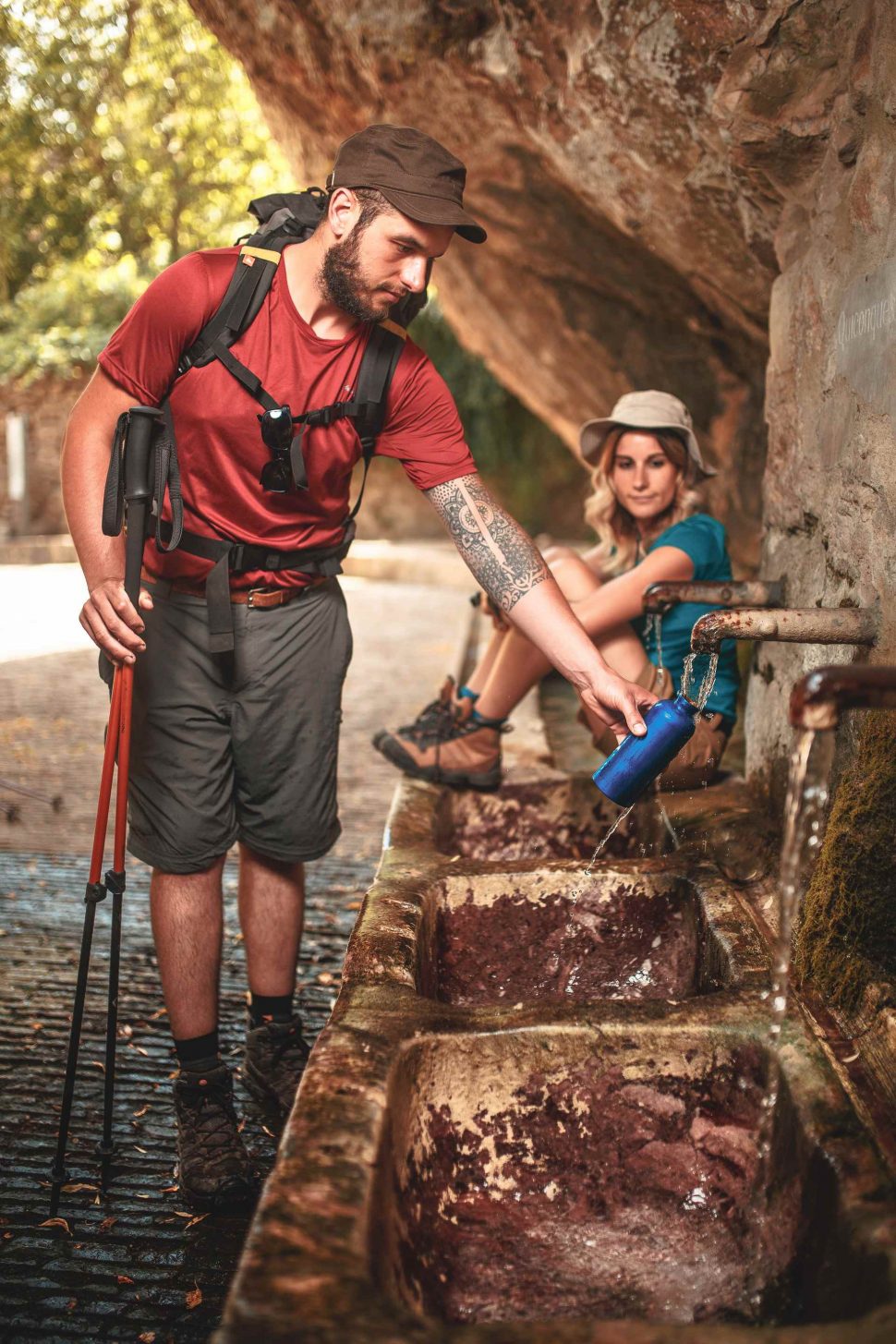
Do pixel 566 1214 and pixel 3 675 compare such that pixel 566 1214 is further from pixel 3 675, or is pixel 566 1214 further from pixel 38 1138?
pixel 3 675

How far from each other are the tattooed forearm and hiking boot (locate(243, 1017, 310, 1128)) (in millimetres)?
1250

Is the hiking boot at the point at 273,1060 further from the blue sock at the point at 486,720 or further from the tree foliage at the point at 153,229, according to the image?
the tree foliage at the point at 153,229

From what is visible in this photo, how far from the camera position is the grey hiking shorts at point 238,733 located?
2738 mm

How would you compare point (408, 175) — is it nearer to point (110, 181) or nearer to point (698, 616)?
point (698, 616)

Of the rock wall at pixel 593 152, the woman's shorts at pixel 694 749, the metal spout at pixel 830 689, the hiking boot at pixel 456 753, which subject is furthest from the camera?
the hiking boot at pixel 456 753

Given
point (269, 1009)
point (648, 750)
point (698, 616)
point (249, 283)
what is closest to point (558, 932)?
point (648, 750)

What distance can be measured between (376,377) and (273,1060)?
1743 millimetres

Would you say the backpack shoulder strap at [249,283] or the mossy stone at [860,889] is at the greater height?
the backpack shoulder strap at [249,283]

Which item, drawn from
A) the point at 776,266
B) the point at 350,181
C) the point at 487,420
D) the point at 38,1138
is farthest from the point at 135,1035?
the point at 487,420

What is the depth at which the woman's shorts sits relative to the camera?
136 inches

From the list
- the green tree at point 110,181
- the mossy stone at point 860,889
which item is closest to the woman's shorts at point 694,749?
the mossy stone at point 860,889

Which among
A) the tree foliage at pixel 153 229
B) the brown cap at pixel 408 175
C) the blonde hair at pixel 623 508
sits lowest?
the blonde hair at pixel 623 508

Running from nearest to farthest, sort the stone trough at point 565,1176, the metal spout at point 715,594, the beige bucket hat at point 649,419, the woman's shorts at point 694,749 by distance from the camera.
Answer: the stone trough at point 565,1176 → the metal spout at point 715,594 → the woman's shorts at point 694,749 → the beige bucket hat at point 649,419

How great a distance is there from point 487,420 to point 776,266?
14.5m
